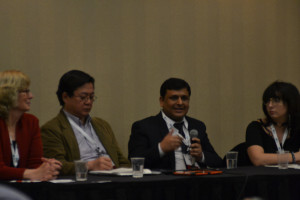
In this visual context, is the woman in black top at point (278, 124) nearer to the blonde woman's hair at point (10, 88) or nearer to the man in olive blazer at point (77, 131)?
the man in olive blazer at point (77, 131)

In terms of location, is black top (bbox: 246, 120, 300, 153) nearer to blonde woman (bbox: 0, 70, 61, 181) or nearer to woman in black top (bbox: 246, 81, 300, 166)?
woman in black top (bbox: 246, 81, 300, 166)

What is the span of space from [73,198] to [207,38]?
3.14 meters

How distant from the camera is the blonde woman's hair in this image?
3.18m

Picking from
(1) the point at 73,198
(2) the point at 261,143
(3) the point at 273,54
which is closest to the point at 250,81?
(3) the point at 273,54

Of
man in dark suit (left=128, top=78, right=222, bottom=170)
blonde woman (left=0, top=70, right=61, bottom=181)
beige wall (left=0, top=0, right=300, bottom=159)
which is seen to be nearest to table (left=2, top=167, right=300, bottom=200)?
blonde woman (left=0, top=70, right=61, bottom=181)

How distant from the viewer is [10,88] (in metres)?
3.23

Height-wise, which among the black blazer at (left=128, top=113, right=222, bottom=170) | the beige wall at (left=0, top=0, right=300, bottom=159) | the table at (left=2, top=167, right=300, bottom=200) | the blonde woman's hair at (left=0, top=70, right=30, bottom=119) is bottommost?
the table at (left=2, top=167, right=300, bottom=200)

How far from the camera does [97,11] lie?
466 centimetres

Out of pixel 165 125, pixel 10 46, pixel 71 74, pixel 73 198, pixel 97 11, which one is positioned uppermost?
pixel 97 11

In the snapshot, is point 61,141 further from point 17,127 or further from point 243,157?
point 243,157

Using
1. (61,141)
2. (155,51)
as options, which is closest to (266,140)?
(155,51)

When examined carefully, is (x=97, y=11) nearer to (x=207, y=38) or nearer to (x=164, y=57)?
(x=164, y=57)

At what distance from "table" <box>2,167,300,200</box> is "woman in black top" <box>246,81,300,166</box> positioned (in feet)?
2.49

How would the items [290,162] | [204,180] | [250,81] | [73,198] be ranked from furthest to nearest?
[250,81], [290,162], [204,180], [73,198]
